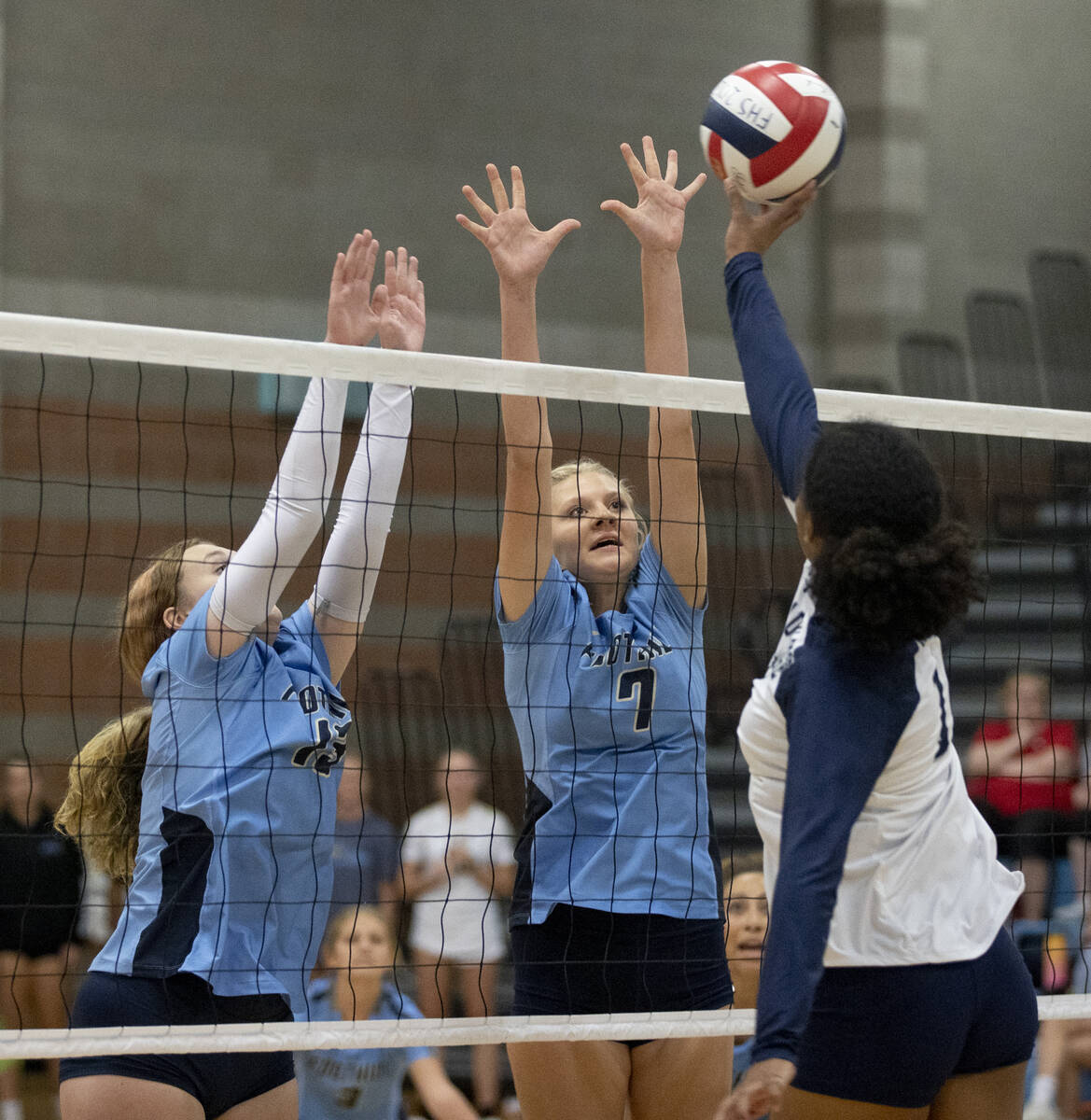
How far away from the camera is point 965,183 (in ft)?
37.1

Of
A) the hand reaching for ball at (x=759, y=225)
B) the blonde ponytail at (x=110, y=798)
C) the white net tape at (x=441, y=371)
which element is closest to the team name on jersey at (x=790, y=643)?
the hand reaching for ball at (x=759, y=225)

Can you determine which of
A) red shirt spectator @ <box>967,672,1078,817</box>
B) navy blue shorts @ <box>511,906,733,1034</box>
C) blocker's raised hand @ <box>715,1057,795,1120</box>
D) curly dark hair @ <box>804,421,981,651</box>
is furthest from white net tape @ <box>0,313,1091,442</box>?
red shirt spectator @ <box>967,672,1078,817</box>

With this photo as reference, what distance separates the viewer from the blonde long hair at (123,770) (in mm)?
2869

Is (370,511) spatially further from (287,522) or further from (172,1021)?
(172,1021)

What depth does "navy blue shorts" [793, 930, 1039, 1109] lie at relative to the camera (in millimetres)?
1942

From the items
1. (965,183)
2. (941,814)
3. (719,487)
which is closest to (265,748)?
(941,814)

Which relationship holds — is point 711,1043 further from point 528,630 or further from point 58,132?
point 58,132

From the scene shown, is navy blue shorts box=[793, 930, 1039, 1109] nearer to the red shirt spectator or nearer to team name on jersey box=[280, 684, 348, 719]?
team name on jersey box=[280, 684, 348, 719]

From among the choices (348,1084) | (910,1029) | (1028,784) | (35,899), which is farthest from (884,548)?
(35,899)

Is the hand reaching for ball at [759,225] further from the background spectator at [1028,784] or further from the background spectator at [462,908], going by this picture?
the background spectator at [1028,784]

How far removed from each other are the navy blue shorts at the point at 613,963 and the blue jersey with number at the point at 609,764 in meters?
0.03

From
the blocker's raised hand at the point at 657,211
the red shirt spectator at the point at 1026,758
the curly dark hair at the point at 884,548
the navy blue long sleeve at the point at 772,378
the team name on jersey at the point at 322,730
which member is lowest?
the red shirt spectator at the point at 1026,758

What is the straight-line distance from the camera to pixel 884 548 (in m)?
1.94

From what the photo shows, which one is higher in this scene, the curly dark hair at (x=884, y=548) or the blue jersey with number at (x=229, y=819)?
the curly dark hair at (x=884, y=548)
